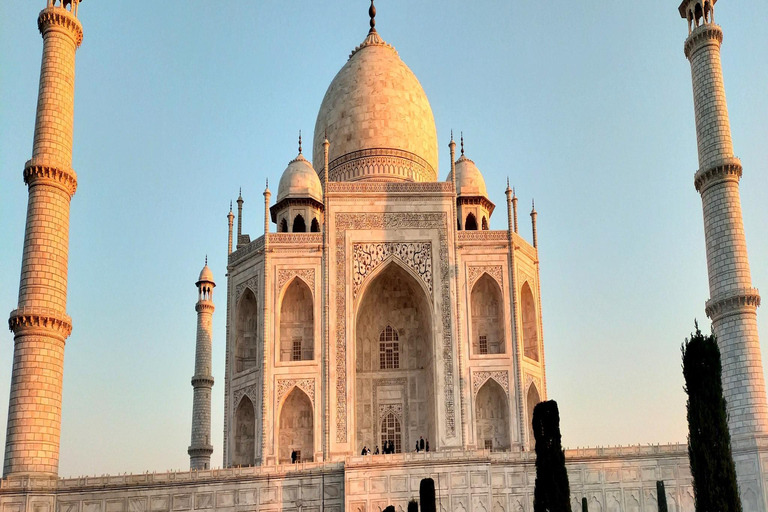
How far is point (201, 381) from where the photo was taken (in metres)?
32.4

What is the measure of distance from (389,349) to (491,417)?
12.1 feet

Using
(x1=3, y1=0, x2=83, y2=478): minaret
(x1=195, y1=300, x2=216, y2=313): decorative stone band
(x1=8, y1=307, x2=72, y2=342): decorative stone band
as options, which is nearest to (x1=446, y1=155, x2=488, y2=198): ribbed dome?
(x1=195, y1=300, x2=216, y2=313): decorative stone band

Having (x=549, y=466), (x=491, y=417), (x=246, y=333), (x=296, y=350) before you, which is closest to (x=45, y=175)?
(x=246, y=333)

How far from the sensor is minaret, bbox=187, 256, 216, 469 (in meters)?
31.8

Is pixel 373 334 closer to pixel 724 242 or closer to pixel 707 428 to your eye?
pixel 724 242

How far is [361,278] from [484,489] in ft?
25.5

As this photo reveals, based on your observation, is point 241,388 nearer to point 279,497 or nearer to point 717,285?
point 279,497

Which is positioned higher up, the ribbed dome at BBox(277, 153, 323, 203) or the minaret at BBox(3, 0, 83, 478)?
the ribbed dome at BBox(277, 153, 323, 203)

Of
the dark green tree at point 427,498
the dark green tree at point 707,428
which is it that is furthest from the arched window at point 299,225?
the dark green tree at point 707,428

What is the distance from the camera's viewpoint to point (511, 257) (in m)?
25.5

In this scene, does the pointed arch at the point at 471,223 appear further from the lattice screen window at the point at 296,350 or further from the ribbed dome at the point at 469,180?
the lattice screen window at the point at 296,350

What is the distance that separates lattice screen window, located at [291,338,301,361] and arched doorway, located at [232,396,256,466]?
65.5 inches

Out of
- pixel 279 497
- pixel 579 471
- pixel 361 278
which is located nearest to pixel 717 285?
pixel 579 471

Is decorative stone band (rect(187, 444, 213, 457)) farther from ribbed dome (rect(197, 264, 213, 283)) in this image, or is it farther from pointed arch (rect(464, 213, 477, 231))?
pointed arch (rect(464, 213, 477, 231))
